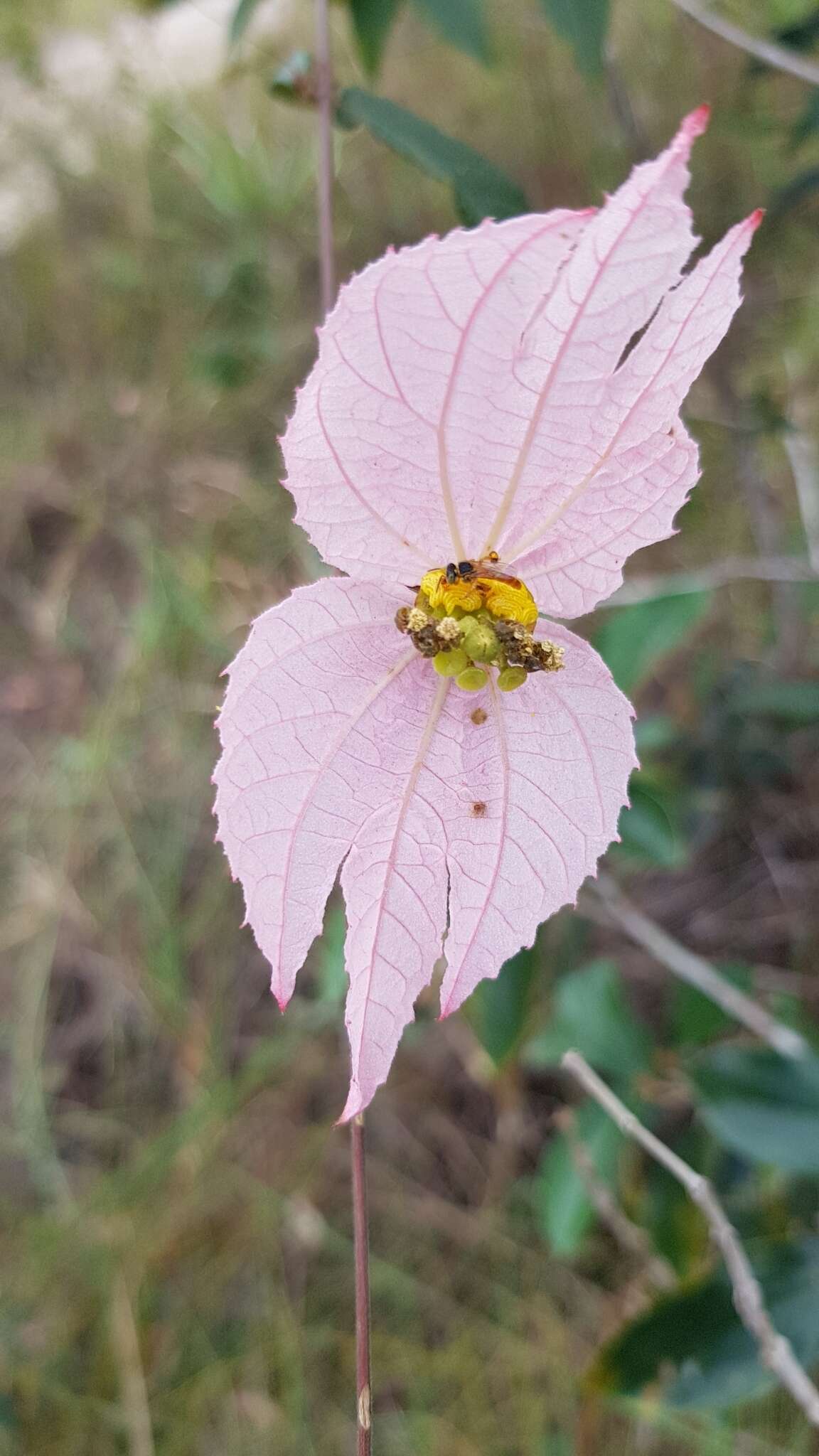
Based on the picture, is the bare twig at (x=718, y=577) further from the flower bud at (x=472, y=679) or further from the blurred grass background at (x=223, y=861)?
the flower bud at (x=472, y=679)

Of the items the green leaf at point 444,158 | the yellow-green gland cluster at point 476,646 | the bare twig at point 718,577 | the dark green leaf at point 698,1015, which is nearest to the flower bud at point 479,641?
the yellow-green gland cluster at point 476,646

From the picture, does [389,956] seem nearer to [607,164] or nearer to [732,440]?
[732,440]

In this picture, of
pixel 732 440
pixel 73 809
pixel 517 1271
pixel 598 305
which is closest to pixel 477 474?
pixel 598 305

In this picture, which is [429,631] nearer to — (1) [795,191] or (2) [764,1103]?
(2) [764,1103]

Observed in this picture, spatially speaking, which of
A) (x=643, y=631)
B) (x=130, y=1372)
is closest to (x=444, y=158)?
(x=643, y=631)

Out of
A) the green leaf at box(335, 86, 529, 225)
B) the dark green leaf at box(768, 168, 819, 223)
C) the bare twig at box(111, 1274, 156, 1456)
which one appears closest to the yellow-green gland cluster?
the green leaf at box(335, 86, 529, 225)

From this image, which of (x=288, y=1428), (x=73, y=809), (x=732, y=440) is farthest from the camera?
(x=73, y=809)

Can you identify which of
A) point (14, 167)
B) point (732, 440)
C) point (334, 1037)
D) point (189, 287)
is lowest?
point (334, 1037)

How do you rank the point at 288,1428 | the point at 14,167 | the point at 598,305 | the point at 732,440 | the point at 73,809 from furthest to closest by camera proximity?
the point at 14,167 → the point at 73,809 → the point at 732,440 → the point at 288,1428 → the point at 598,305
